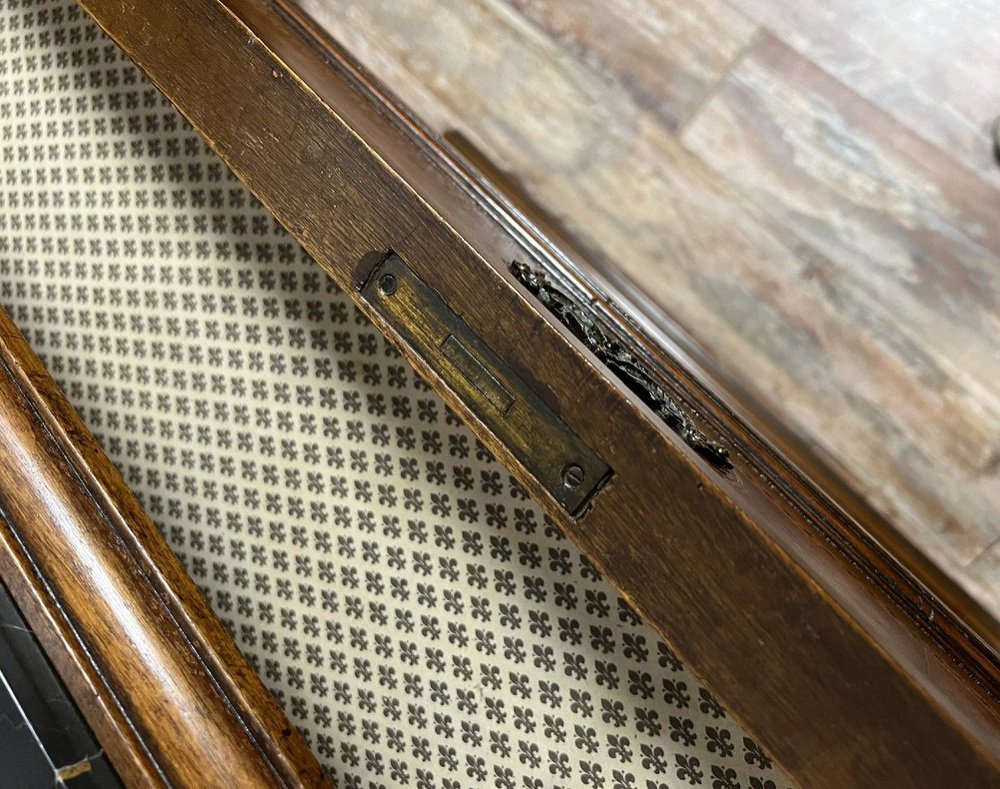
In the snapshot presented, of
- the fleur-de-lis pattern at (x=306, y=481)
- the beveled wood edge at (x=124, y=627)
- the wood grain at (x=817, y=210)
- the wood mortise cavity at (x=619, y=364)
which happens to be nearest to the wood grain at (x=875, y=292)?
the wood grain at (x=817, y=210)

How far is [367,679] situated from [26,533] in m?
0.42

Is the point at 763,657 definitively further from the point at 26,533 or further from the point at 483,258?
the point at 26,533

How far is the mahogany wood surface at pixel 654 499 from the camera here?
2.17 feet

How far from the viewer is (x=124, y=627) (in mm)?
935

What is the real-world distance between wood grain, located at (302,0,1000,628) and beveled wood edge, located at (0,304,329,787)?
30.1 inches

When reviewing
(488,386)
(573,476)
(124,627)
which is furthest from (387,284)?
(124,627)

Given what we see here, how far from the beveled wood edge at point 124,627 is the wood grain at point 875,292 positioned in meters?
0.84

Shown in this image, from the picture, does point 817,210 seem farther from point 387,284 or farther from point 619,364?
point 387,284

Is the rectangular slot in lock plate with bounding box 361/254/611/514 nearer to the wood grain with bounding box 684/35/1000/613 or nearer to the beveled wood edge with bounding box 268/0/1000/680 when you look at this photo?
the beveled wood edge with bounding box 268/0/1000/680

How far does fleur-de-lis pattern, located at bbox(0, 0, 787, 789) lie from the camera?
843 millimetres

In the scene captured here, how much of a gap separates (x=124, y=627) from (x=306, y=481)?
248 millimetres

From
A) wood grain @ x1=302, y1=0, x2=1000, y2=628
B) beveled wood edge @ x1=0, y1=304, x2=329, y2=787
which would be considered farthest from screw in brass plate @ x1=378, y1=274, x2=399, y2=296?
wood grain @ x1=302, y1=0, x2=1000, y2=628

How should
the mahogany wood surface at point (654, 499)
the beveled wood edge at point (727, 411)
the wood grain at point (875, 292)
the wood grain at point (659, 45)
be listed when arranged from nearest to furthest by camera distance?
the mahogany wood surface at point (654, 499) → the beveled wood edge at point (727, 411) → the wood grain at point (875, 292) → the wood grain at point (659, 45)

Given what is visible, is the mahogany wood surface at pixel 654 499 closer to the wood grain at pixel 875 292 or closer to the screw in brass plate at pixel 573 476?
the screw in brass plate at pixel 573 476
